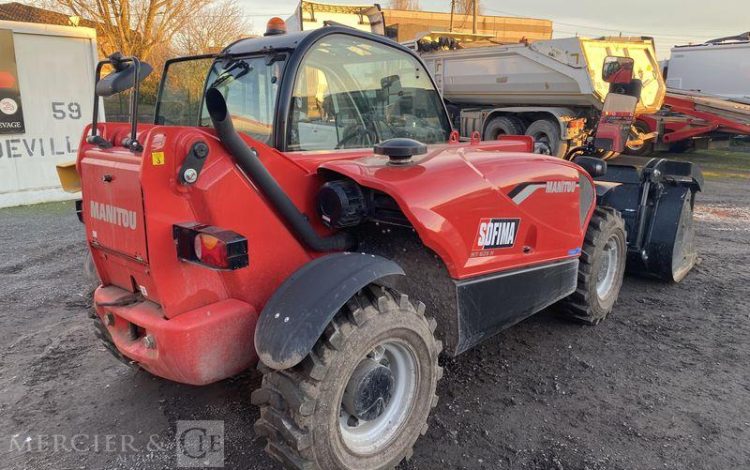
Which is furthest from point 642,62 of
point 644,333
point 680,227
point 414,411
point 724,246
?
point 414,411

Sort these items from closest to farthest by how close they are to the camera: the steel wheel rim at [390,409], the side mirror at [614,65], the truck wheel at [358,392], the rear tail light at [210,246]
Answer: the rear tail light at [210,246] < the truck wheel at [358,392] < the steel wheel rim at [390,409] < the side mirror at [614,65]

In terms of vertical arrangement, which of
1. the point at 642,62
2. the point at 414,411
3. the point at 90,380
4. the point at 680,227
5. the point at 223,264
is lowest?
the point at 90,380

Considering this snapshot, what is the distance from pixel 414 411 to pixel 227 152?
1.51 m

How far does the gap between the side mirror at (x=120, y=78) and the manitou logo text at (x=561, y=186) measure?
7.69 ft

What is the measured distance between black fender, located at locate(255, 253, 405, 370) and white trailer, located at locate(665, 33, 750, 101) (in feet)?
49.5

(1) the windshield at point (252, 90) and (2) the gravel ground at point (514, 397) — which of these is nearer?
(2) the gravel ground at point (514, 397)

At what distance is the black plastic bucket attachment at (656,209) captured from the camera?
514cm

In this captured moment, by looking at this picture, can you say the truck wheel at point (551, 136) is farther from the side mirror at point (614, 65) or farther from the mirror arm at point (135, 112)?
the mirror arm at point (135, 112)

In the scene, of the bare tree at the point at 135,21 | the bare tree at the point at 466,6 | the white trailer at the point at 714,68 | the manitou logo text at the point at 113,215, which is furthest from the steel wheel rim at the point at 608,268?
the bare tree at the point at 466,6

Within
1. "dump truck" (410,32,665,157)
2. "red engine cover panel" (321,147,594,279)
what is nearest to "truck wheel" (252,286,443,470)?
"red engine cover panel" (321,147,594,279)

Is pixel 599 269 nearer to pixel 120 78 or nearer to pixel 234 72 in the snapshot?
pixel 234 72

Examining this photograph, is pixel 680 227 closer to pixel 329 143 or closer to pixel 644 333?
pixel 644 333

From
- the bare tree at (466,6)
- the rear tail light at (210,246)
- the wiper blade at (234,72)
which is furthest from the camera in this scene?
the bare tree at (466,6)

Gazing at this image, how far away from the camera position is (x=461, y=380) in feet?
11.7
